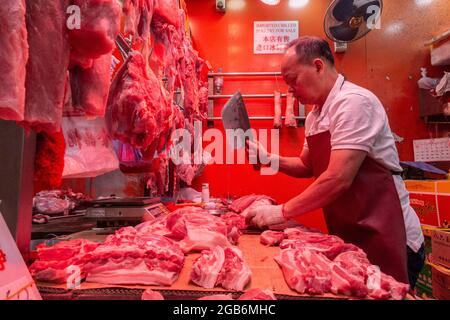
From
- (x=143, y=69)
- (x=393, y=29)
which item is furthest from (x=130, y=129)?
(x=393, y=29)

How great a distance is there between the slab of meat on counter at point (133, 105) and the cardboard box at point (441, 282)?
12.0 ft

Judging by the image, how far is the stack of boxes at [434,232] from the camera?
3.79 m

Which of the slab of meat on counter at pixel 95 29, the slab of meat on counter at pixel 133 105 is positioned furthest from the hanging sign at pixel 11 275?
the slab of meat on counter at pixel 133 105

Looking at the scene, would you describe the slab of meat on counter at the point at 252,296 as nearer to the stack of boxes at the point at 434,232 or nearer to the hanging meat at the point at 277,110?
the stack of boxes at the point at 434,232

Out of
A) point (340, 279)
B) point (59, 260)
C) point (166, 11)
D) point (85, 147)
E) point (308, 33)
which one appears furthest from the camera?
point (308, 33)

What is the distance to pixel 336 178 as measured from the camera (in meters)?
2.42

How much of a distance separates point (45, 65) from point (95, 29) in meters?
0.25

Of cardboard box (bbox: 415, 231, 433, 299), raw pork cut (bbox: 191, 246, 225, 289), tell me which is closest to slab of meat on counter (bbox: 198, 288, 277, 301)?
raw pork cut (bbox: 191, 246, 225, 289)

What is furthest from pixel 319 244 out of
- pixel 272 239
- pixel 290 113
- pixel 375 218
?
pixel 290 113

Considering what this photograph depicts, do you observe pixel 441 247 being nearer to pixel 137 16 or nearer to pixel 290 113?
pixel 290 113

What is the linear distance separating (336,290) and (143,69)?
5.83 ft

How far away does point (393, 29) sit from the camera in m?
5.82
